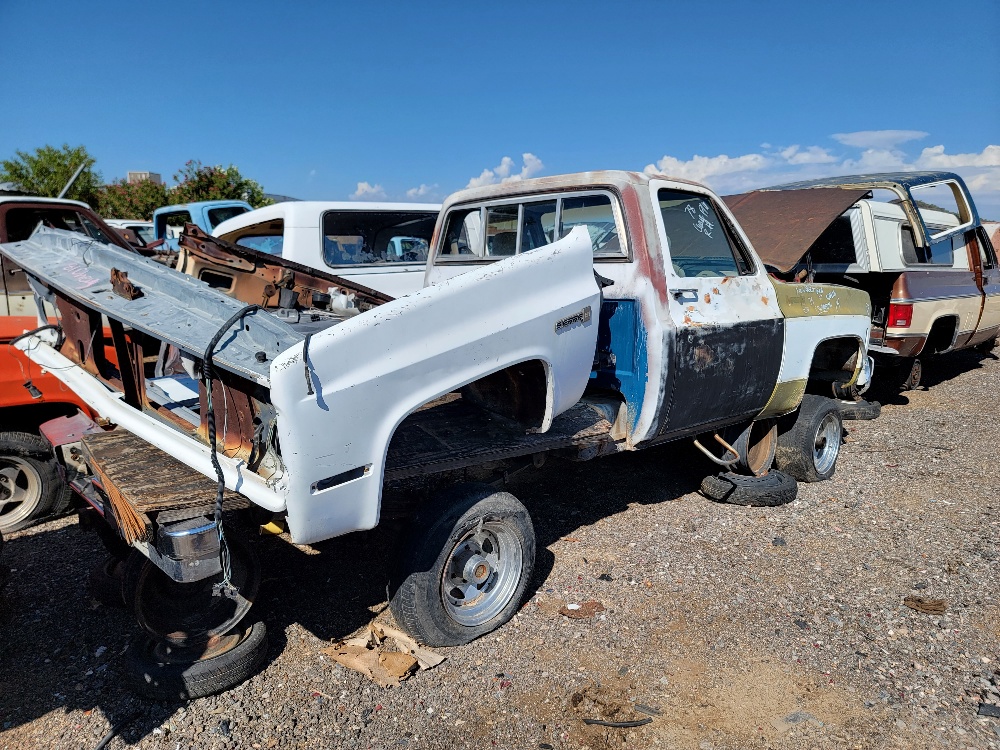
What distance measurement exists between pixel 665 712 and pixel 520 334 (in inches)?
65.8

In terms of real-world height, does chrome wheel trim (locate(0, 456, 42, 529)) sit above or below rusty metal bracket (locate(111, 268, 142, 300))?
below

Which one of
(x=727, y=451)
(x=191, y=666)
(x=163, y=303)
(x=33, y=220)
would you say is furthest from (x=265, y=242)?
(x=191, y=666)

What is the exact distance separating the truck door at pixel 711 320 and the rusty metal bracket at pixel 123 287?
260 cm

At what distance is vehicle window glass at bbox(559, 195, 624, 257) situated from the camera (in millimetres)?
3869

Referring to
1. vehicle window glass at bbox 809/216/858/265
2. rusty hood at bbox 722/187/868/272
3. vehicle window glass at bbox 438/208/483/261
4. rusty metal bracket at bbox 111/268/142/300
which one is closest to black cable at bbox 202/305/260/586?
rusty metal bracket at bbox 111/268/142/300

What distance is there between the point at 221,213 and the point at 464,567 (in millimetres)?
8961

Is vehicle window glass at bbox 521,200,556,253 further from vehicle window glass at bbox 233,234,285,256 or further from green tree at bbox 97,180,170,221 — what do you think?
green tree at bbox 97,180,170,221

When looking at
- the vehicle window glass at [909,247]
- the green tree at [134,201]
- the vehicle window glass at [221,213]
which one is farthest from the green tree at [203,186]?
the vehicle window glass at [909,247]

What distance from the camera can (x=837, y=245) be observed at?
7688 millimetres

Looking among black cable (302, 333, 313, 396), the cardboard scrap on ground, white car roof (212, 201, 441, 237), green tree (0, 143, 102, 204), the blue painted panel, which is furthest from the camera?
green tree (0, 143, 102, 204)

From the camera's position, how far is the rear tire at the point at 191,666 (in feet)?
8.98

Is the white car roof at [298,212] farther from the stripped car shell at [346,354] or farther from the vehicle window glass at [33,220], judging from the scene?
the stripped car shell at [346,354]

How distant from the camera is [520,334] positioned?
291 cm

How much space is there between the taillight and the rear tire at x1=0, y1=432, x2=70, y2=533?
769 centimetres
